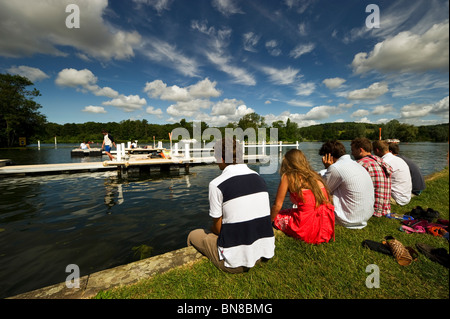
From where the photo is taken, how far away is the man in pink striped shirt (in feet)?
13.6

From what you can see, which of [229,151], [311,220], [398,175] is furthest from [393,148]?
[229,151]

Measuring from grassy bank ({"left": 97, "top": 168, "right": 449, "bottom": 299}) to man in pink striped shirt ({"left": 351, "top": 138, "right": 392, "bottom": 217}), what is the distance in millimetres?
1769

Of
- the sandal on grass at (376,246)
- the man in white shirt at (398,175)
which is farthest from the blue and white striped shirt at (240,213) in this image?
the man in white shirt at (398,175)

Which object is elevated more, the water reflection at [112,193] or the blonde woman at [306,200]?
the blonde woman at [306,200]

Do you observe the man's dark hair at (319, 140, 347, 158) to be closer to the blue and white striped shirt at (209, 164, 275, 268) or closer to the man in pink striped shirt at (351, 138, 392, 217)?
the man in pink striped shirt at (351, 138, 392, 217)

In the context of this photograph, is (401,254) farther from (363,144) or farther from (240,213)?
(363,144)

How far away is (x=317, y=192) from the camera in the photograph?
2.92 m

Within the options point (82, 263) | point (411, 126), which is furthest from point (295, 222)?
point (411, 126)

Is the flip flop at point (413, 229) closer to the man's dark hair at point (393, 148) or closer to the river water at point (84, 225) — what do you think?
the man's dark hair at point (393, 148)

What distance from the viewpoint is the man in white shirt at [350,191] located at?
11.3 ft

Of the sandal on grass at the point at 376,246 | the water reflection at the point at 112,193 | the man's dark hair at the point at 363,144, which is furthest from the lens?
the water reflection at the point at 112,193

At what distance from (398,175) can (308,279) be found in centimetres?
460

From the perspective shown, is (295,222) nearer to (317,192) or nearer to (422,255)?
(317,192)

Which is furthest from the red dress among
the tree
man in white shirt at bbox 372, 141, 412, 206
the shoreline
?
the tree
